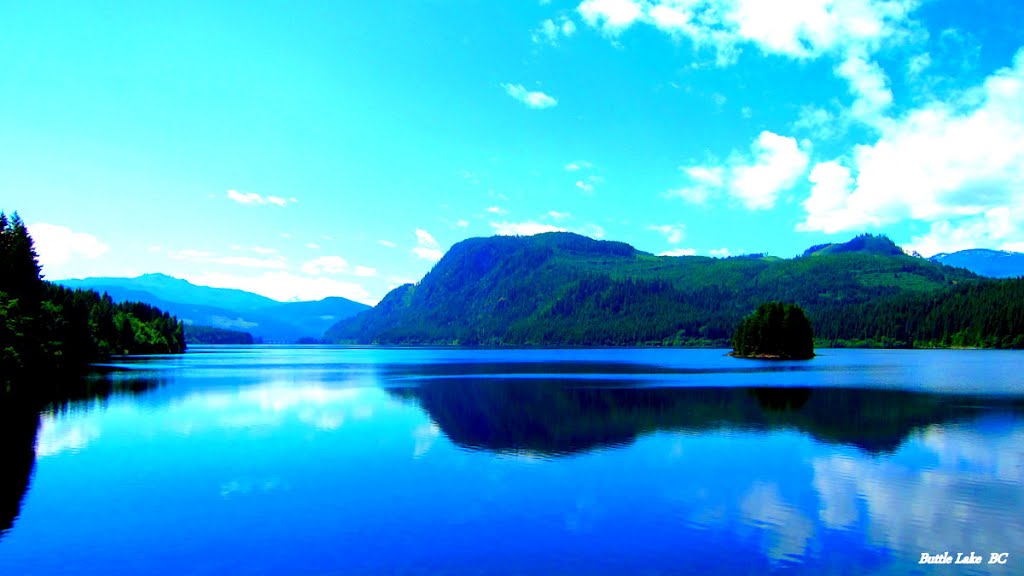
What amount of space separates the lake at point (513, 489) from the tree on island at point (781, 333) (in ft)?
362

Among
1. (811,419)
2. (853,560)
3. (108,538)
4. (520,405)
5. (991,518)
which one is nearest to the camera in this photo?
(853,560)

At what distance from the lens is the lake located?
20.3m

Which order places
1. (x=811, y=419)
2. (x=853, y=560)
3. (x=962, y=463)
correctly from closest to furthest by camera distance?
(x=853, y=560) < (x=962, y=463) < (x=811, y=419)

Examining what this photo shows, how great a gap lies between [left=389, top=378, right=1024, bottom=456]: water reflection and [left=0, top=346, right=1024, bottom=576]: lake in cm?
37

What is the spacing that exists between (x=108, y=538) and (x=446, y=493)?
484 inches

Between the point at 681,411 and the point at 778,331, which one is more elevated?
the point at 778,331

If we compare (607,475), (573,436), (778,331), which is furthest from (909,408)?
(778,331)

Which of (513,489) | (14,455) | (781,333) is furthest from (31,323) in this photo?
(781,333)

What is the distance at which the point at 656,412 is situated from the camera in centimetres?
5406

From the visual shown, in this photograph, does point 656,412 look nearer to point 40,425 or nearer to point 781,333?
point 40,425

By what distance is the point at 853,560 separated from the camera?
19766 millimetres

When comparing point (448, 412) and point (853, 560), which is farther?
point (448, 412)

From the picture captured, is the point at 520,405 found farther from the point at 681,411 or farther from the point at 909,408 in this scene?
the point at 909,408

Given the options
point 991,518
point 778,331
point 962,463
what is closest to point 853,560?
point 991,518
